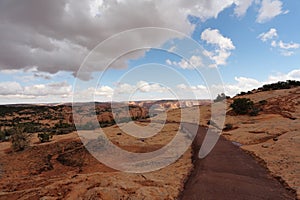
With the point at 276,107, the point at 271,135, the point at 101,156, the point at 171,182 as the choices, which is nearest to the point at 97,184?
the point at 171,182

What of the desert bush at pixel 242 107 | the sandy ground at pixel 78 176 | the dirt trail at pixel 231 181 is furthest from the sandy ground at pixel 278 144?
the sandy ground at pixel 78 176

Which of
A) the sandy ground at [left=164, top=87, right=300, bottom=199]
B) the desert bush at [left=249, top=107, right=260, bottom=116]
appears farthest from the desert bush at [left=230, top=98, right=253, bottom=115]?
the sandy ground at [left=164, top=87, right=300, bottom=199]

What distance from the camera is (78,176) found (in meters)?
8.59

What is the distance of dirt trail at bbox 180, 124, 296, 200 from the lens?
7.04m

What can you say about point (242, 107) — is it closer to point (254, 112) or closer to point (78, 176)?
point (254, 112)

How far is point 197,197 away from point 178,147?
789cm

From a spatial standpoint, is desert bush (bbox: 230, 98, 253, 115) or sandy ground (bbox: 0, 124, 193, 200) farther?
desert bush (bbox: 230, 98, 253, 115)

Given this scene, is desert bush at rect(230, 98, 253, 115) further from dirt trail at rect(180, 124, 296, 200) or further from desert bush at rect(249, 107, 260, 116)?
dirt trail at rect(180, 124, 296, 200)

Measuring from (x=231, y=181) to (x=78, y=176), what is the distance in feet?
18.5

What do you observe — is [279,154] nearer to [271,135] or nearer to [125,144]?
[271,135]

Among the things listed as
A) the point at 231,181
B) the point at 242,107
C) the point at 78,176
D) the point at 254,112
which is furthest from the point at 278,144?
the point at 242,107

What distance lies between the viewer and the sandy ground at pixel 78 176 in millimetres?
6984

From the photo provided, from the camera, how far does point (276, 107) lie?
28.0 metres

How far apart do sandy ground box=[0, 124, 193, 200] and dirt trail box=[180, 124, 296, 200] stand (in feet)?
1.68
